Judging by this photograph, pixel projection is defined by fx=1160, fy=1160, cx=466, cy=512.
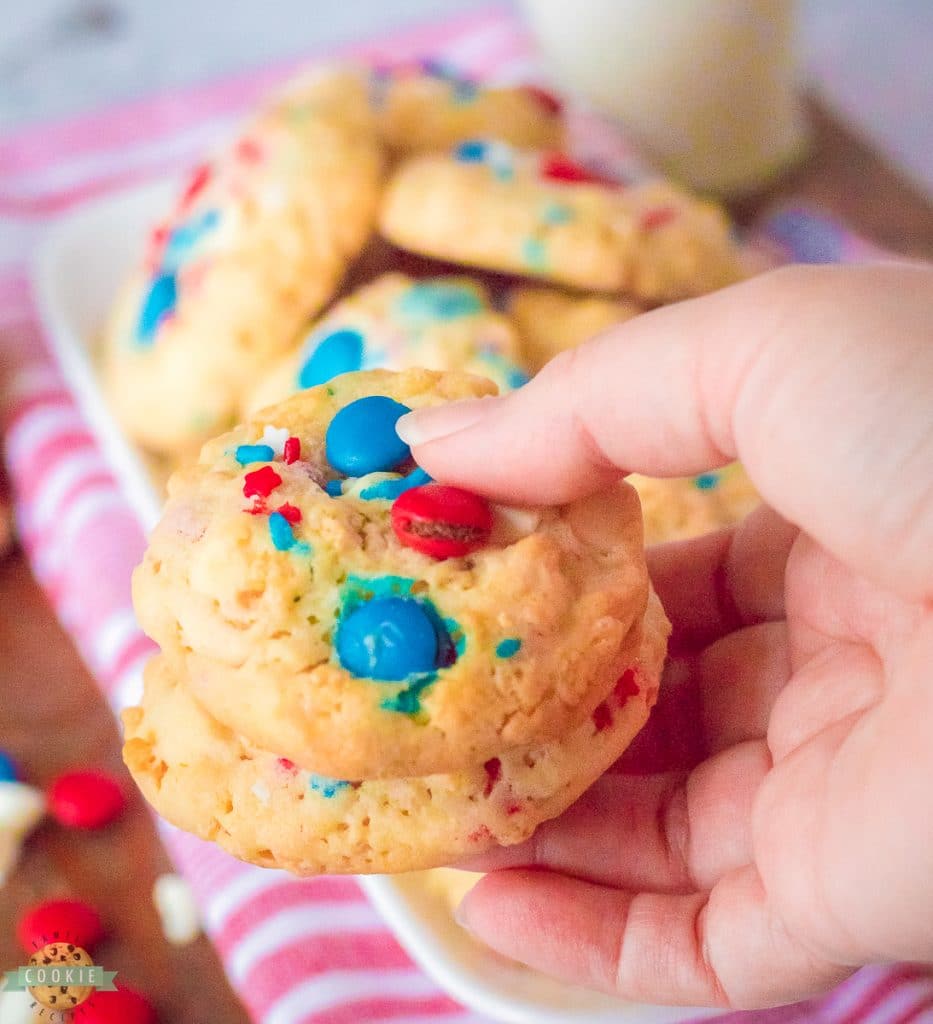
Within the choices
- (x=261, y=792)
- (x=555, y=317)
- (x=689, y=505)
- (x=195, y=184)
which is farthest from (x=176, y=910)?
(x=195, y=184)

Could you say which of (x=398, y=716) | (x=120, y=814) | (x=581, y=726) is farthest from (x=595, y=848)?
(x=120, y=814)

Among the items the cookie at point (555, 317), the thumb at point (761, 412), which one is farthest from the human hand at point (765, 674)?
the cookie at point (555, 317)

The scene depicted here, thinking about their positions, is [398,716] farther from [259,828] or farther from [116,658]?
[116,658]

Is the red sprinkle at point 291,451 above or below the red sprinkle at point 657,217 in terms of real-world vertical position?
above

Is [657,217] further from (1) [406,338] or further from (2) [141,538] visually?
(2) [141,538]

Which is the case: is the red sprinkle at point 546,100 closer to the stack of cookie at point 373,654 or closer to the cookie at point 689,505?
the cookie at point 689,505

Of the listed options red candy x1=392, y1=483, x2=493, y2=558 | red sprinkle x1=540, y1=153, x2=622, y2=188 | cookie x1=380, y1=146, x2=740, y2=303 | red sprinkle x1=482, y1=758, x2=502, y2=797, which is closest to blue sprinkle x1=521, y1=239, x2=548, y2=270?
cookie x1=380, y1=146, x2=740, y2=303
